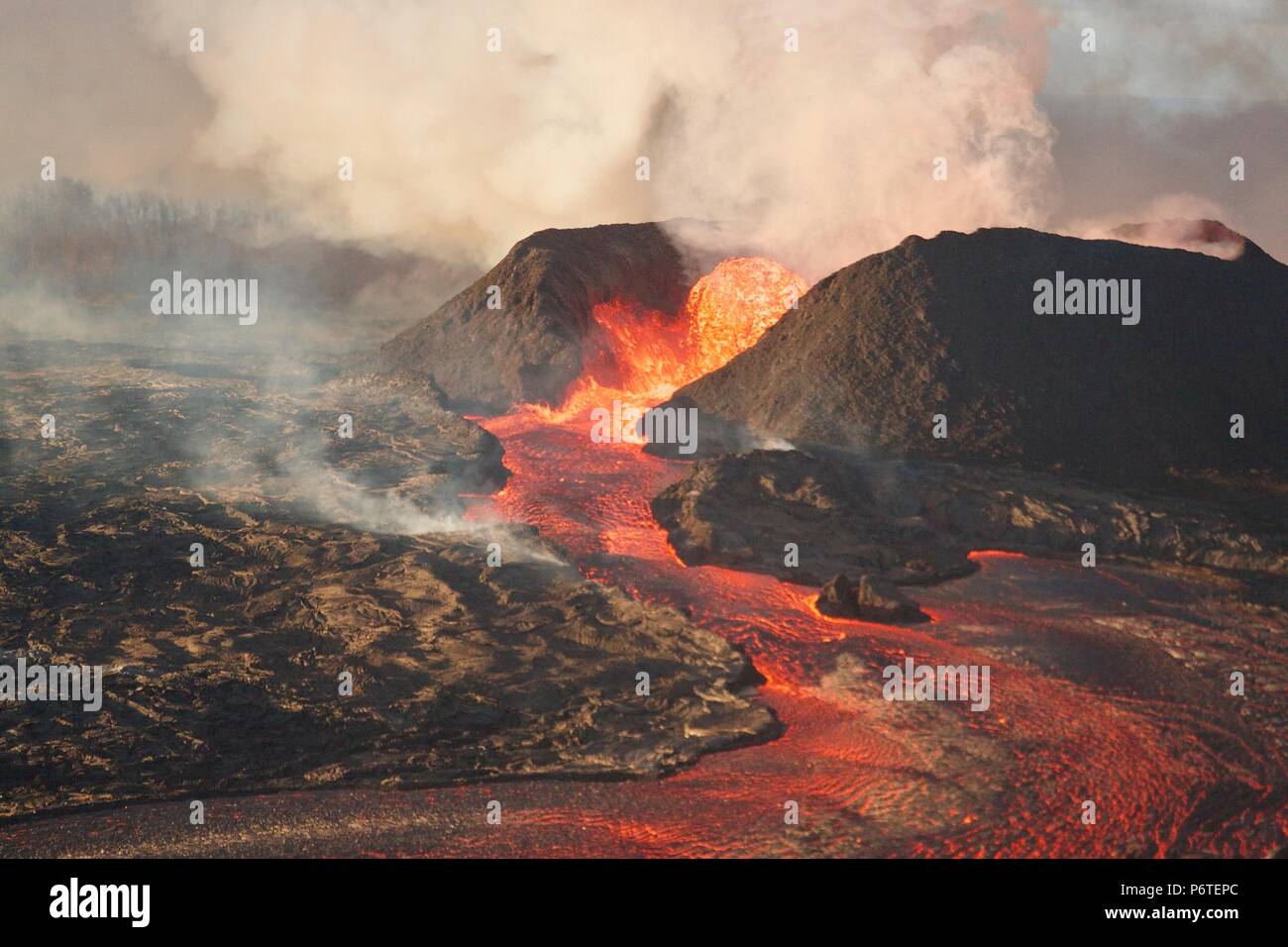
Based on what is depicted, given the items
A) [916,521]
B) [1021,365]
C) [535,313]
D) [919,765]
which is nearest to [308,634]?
[919,765]

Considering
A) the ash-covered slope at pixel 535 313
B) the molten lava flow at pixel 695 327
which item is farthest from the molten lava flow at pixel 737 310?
the ash-covered slope at pixel 535 313

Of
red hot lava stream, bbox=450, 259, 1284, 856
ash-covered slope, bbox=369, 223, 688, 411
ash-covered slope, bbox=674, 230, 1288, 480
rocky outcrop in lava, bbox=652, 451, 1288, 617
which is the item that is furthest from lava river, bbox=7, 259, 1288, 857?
ash-covered slope, bbox=369, 223, 688, 411

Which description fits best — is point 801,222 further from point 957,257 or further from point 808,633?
point 808,633

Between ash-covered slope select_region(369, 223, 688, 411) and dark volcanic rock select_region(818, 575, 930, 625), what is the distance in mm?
14855

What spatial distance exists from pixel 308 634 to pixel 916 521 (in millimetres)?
11326

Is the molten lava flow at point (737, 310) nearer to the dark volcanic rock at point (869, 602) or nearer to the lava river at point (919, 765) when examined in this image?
the lava river at point (919, 765)

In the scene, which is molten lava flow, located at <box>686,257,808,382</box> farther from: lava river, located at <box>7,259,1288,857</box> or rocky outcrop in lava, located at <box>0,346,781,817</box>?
lava river, located at <box>7,259,1288,857</box>

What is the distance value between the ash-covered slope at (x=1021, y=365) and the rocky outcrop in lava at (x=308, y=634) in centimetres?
809

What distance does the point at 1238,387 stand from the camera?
25391mm

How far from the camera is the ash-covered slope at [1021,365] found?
78.7ft

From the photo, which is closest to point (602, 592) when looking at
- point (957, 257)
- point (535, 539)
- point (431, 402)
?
point (535, 539)

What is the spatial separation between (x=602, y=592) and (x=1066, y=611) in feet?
23.5

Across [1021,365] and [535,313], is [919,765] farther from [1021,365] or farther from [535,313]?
[535,313]

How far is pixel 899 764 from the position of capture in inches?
466
